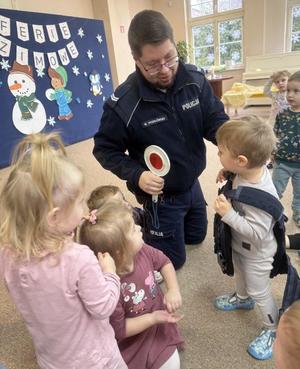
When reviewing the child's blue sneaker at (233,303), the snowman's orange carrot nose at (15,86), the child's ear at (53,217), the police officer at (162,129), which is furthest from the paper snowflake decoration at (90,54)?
the child's ear at (53,217)

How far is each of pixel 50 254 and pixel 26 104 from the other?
3.93 metres

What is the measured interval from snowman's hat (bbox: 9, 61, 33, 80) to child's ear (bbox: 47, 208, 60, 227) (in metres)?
3.88

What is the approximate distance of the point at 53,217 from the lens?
2.41 feet

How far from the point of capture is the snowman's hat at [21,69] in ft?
13.2

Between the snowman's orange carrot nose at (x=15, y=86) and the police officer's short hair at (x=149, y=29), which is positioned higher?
the police officer's short hair at (x=149, y=29)

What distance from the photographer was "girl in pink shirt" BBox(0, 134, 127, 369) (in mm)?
703

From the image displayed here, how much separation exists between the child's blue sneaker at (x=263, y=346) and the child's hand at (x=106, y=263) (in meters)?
0.71

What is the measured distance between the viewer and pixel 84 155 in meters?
4.26

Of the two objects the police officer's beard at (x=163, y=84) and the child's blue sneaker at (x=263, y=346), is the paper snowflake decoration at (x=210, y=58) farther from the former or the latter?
the child's blue sneaker at (x=263, y=346)

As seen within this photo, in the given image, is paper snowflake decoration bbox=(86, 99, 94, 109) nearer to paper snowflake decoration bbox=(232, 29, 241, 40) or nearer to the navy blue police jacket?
the navy blue police jacket

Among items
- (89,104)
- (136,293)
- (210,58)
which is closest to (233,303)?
(136,293)

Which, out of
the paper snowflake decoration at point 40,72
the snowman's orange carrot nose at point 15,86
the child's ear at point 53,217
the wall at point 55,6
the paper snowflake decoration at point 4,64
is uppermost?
the wall at point 55,6

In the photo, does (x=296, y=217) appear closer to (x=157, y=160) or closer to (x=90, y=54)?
(x=157, y=160)

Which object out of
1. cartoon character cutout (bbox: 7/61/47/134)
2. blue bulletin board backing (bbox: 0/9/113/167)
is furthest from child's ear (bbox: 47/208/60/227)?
cartoon character cutout (bbox: 7/61/47/134)
